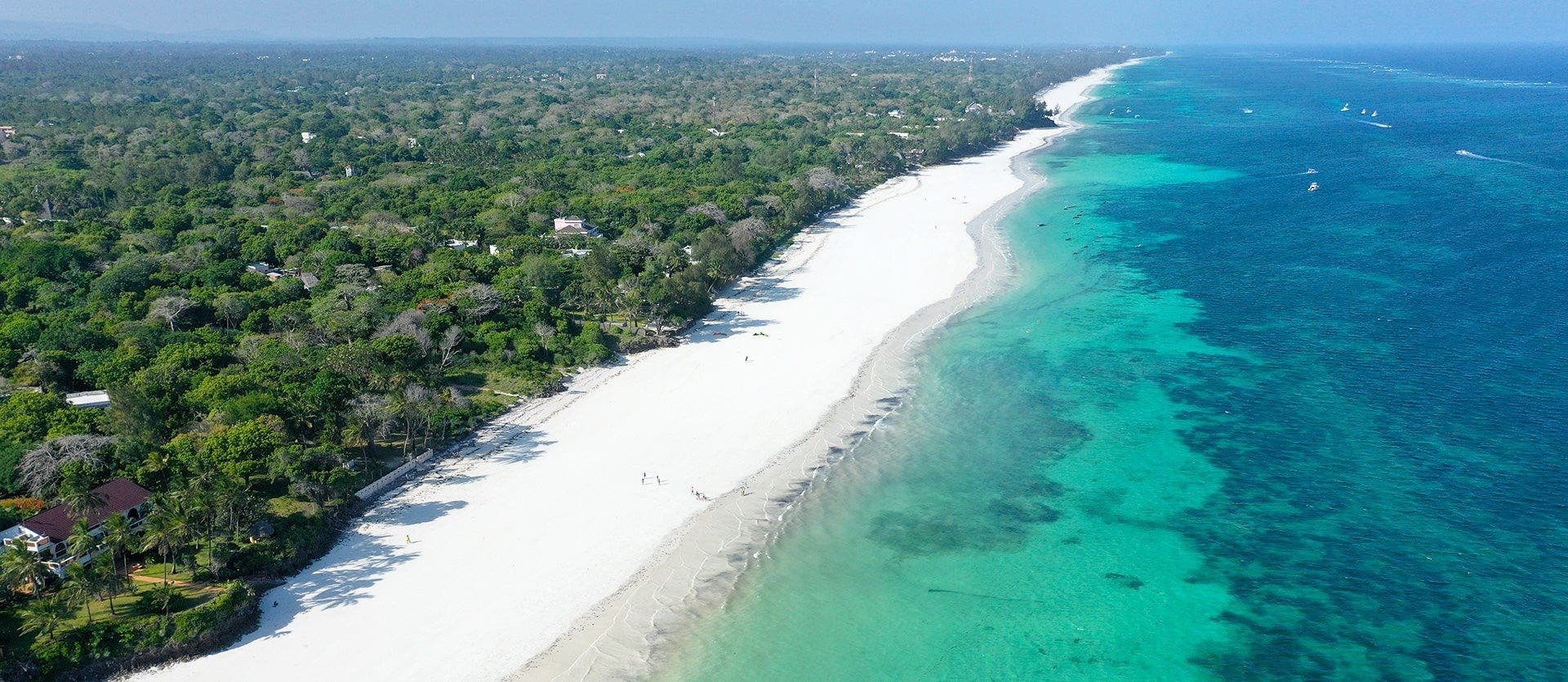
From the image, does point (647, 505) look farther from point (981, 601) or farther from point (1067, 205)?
point (1067, 205)

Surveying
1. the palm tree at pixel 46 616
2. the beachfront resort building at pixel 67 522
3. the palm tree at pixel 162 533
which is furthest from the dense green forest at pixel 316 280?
the beachfront resort building at pixel 67 522

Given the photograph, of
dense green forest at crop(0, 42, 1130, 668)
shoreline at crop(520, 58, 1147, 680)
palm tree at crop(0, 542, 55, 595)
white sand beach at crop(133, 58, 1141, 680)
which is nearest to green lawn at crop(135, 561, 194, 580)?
dense green forest at crop(0, 42, 1130, 668)

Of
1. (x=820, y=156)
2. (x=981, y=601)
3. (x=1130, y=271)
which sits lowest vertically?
(x=981, y=601)

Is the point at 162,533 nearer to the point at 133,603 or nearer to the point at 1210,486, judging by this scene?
the point at 133,603

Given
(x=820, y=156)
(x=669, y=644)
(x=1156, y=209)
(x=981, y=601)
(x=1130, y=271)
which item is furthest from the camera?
(x=820, y=156)

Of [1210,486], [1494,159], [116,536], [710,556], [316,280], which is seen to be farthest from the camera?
[1494,159]

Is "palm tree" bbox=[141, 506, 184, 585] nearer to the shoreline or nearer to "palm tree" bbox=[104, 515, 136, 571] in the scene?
"palm tree" bbox=[104, 515, 136, 571]

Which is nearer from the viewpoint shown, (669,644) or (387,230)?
(669,644)

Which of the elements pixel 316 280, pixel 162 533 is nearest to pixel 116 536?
pixel 162 533

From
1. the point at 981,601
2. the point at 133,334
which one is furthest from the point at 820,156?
the point at 981,601
